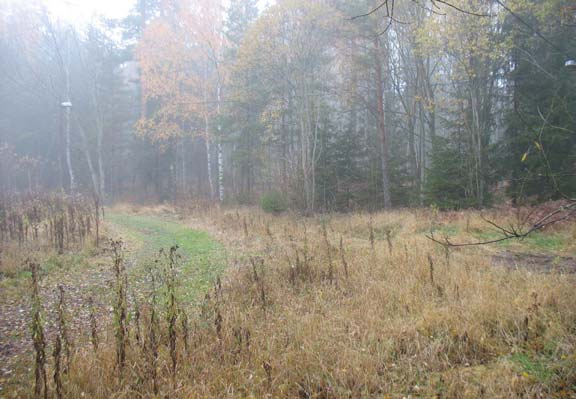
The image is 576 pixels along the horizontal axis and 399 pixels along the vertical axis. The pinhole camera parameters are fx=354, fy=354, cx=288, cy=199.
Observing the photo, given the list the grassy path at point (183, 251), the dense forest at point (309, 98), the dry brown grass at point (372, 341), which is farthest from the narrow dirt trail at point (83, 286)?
the dense forest at point (309, 98)

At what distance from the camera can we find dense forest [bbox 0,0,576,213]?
463 inches

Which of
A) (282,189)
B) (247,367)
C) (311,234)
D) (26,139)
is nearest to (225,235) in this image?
(311,234)

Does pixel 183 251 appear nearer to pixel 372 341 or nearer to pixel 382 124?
pixel 372 341

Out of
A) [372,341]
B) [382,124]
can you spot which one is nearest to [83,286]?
[372,341]

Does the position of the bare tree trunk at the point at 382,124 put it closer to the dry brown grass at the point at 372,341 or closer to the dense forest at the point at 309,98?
the dense forest at the point at 309,98

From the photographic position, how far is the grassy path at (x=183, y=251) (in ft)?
20.5

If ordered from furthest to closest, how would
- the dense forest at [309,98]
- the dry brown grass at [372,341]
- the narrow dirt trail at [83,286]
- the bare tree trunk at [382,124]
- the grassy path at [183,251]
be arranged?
the bare tree trunk at [382,124] < the dense forest at [309,98] < the grassy path at [183,251] < the narrow dirt trail at [83,286] < the dry brown grass at [372,341]

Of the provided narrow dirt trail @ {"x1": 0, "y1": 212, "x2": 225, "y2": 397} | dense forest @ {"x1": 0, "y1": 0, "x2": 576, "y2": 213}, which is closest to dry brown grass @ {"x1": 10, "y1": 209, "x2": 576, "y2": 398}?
narrow dirt trail @ {"x1": 0, "y1": 212, "x2": 225, "y2": 397}

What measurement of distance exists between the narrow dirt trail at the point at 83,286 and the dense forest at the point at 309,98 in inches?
208

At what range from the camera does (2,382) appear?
10.6ft

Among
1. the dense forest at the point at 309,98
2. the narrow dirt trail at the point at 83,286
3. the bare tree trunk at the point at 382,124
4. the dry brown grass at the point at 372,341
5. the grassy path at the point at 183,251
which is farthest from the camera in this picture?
the bare tree trunk at the point at 382,124

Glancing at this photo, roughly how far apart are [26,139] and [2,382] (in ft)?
99.2

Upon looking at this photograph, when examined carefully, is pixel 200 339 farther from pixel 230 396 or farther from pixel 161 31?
pixel 161 31

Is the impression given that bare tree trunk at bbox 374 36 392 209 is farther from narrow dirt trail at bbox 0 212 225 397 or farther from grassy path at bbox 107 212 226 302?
narrow dirt trail at bbox 0 212 225 397
